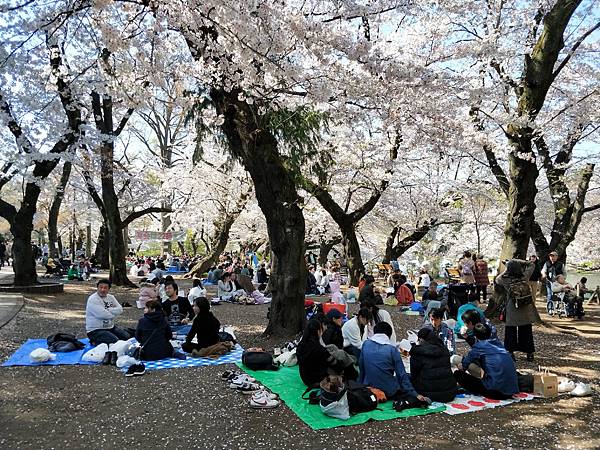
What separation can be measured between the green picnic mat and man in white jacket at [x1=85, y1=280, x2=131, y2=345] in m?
2.80

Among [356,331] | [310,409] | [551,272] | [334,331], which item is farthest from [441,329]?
[551,272]

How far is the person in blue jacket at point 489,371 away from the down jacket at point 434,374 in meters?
0.32

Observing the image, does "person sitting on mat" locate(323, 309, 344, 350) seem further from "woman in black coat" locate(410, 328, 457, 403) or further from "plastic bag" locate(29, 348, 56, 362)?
"plastic bag" locate(29, 348, 56, 362)

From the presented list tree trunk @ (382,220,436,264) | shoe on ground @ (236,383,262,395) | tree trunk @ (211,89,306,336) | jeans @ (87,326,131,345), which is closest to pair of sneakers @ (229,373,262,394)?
shoe on ground @ (236,383,262,395)

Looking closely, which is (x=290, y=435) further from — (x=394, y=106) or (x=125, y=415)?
(x=394, y=106)

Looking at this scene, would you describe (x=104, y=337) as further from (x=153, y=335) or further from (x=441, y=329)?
(x=441, y=329)

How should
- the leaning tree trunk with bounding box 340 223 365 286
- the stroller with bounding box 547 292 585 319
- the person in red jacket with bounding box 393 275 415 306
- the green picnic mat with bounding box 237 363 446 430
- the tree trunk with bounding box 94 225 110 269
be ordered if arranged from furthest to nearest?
the tree trunk with bounding box 94 225 110 269
the leaning tree trunk with bounding box 340 223 365 286
the person in red jacket with bounding box 393 275 415 306
the stroller with bounding box 547 292 585 319
the green picnic mat with bounding box 237 363 446 430

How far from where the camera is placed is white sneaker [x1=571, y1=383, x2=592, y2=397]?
17.8 feet

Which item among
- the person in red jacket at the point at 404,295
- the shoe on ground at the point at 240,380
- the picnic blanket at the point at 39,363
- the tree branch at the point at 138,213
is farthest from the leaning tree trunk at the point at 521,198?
the tree branch at the point at 138,213

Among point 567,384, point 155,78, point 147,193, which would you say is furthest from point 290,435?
point 147,193

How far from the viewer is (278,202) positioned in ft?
27.1

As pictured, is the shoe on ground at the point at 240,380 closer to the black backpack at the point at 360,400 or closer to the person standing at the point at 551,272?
the black backpack at the point at 360,400

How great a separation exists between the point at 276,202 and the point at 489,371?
13.8ft

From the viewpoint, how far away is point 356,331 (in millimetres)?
6430
